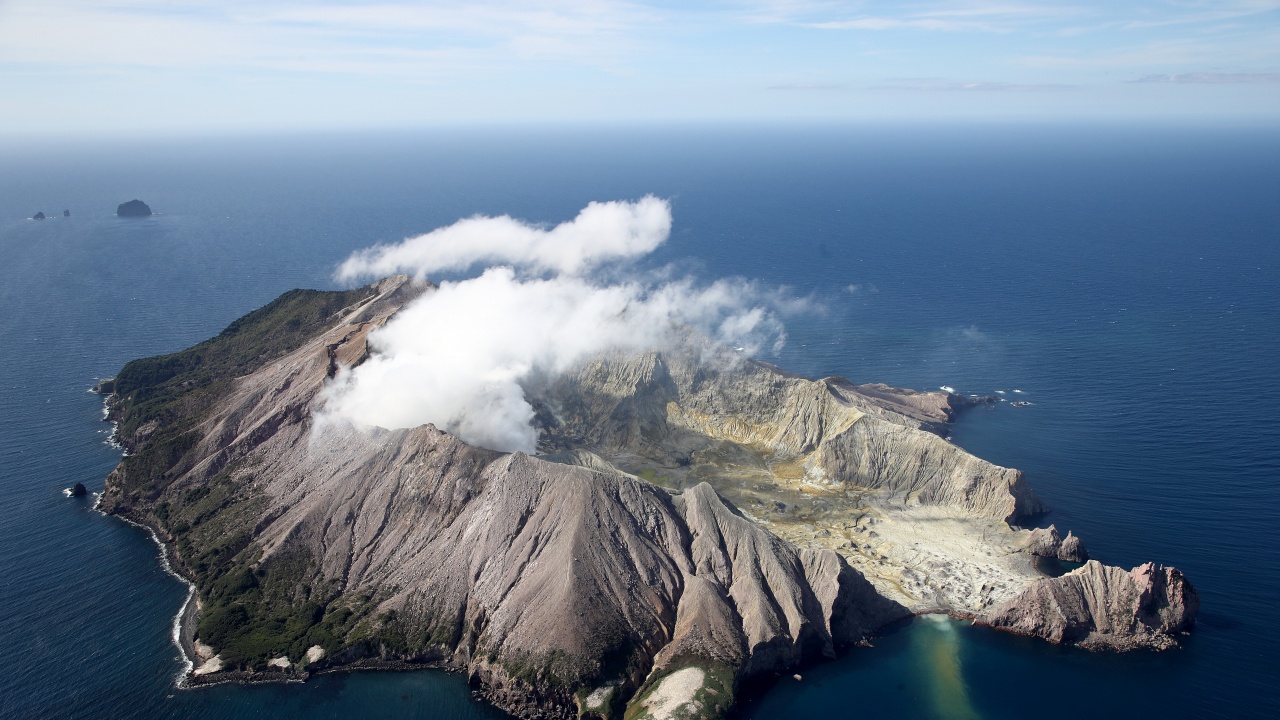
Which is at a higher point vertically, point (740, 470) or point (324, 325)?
point (324, 325)

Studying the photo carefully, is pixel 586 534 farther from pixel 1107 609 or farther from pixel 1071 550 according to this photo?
pixel 1071 550

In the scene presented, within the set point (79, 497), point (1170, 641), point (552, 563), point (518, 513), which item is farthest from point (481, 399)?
point (1170, 641)

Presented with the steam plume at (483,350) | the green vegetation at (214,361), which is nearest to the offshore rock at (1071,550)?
the steam plume at (483,350)

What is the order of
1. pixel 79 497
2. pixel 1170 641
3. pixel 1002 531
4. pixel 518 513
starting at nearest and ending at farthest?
pixel 1170 641, pixel 518 513, pixel 1002 531, pixel 79 497

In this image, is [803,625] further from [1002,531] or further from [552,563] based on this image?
[1002,531]

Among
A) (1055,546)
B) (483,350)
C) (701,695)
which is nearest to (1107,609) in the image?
(1055,546)

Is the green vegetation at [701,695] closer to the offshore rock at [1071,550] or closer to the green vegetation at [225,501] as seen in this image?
the green vegetation at [225,501]
